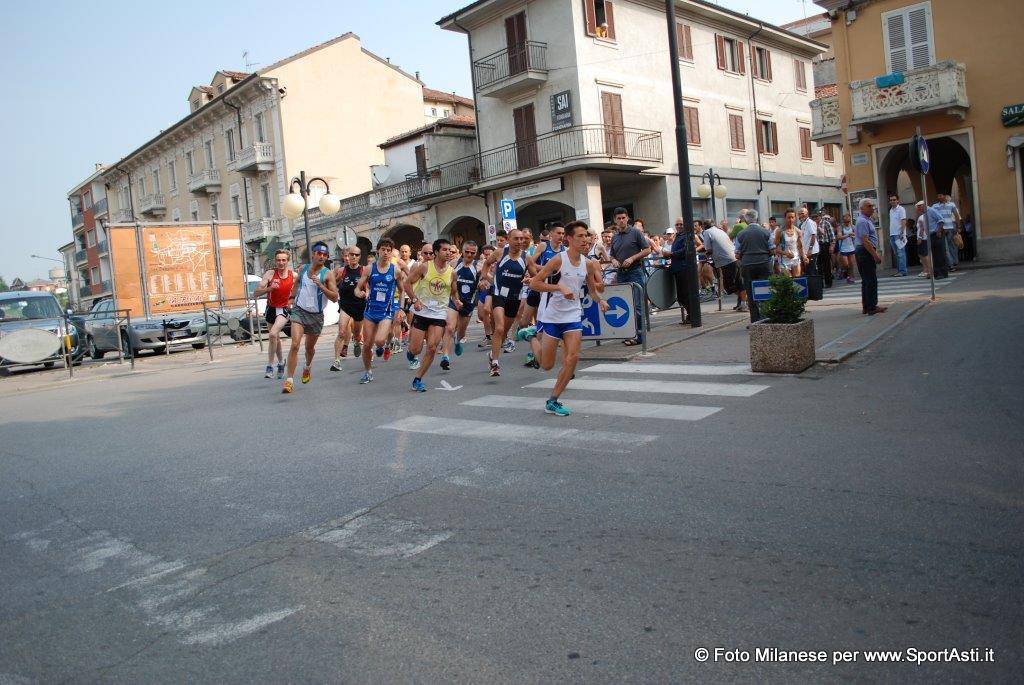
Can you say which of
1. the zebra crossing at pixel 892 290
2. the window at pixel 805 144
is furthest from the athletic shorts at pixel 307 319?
the window at pixel 805 144

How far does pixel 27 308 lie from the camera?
21391 millimetres

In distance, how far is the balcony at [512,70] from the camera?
30.4 meters

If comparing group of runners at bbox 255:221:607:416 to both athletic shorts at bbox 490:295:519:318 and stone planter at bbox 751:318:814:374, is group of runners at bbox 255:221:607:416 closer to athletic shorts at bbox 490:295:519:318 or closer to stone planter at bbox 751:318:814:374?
athletic shorts at bbox 490:295:519:318

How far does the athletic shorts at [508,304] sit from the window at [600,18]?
2130 cm

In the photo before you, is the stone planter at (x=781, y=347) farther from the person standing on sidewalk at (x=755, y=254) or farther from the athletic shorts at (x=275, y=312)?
the athletic shorts at (x=275, y=312)

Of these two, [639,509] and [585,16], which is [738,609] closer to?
[639,509]

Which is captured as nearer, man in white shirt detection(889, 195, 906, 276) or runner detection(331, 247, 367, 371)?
runner detection(331, 247, 367, 371)

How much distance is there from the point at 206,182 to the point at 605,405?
45.3 metres

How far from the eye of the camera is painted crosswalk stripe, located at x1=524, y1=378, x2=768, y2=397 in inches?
338

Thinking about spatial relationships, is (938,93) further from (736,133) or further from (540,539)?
(540,539)

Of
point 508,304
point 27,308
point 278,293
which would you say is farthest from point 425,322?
point 27,308

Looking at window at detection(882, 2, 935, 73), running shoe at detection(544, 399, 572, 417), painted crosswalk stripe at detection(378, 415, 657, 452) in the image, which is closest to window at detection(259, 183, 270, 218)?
window at detection(882, 2, 935, 73)

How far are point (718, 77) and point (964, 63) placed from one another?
13890mm

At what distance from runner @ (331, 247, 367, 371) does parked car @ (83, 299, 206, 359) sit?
341 inches
